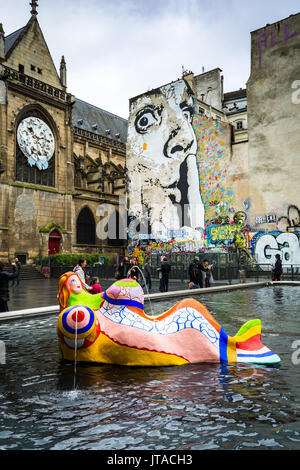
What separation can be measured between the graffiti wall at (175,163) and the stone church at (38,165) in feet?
26.8

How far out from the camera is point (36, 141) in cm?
3703

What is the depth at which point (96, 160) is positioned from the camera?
4734cm

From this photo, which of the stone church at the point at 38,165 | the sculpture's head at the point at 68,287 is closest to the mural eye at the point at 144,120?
the stone church at the point at 38,165

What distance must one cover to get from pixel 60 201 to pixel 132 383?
35565 mm

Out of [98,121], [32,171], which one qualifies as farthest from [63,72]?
[98,121]

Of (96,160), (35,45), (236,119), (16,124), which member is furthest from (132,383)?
(236,119)

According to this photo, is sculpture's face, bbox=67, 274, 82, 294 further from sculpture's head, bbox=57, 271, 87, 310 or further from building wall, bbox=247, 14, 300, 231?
building wall, bbox=247, 14, 300, 231

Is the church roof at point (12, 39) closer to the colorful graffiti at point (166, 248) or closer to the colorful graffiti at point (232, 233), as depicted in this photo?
the colorful graffiti at point (166, 248)

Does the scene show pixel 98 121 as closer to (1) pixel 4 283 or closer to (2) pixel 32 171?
(2) pixel 32 171

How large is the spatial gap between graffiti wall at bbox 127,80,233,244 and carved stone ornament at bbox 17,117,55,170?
8.60 m

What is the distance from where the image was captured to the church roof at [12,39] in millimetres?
35769

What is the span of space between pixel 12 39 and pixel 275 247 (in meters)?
30.1

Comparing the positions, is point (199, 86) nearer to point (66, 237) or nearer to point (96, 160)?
point (96, 160)

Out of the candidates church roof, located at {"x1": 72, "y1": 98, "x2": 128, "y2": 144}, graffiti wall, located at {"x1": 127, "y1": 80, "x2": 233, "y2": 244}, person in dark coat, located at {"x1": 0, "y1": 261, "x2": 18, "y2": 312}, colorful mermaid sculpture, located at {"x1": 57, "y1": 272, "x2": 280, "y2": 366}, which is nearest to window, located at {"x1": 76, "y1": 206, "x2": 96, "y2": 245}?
graffiti wall, located at {"x1": 127, "y1": 80, "x2": 233, "y2": 244}
